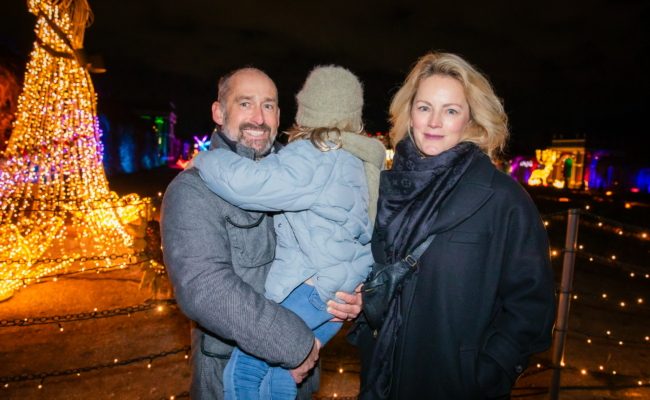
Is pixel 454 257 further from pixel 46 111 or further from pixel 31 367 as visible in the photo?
pixel 46 111

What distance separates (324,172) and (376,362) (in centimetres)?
105

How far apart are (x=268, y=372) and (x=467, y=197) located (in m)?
1.32

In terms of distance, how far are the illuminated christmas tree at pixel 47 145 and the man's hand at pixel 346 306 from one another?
463cm

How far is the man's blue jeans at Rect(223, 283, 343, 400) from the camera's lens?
1.90m

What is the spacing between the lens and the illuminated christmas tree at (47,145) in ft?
19.5

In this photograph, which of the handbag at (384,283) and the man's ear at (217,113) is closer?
the handbag at (384,283)

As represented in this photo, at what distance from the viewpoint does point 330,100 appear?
2.11 metres

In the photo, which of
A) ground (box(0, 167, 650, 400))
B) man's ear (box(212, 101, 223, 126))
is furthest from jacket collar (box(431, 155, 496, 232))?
ground (box(0, 167, 650, 400))

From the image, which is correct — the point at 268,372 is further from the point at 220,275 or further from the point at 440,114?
the point at 440,114

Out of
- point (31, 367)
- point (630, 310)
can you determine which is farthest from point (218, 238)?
point (630, 310)

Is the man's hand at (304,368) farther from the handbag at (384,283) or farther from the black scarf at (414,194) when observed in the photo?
the black scarf at (414,194)

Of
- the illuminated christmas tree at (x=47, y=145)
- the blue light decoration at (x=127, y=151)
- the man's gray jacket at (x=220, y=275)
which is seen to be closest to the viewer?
the man's gray jacket at (x=220, y=275)

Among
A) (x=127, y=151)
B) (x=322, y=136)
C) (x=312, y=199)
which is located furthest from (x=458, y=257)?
(x=127, y=151)

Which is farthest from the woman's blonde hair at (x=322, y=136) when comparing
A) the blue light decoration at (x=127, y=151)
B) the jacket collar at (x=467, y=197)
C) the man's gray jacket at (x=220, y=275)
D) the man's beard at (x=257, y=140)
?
the blue light decoration at (x=127, y=151)
